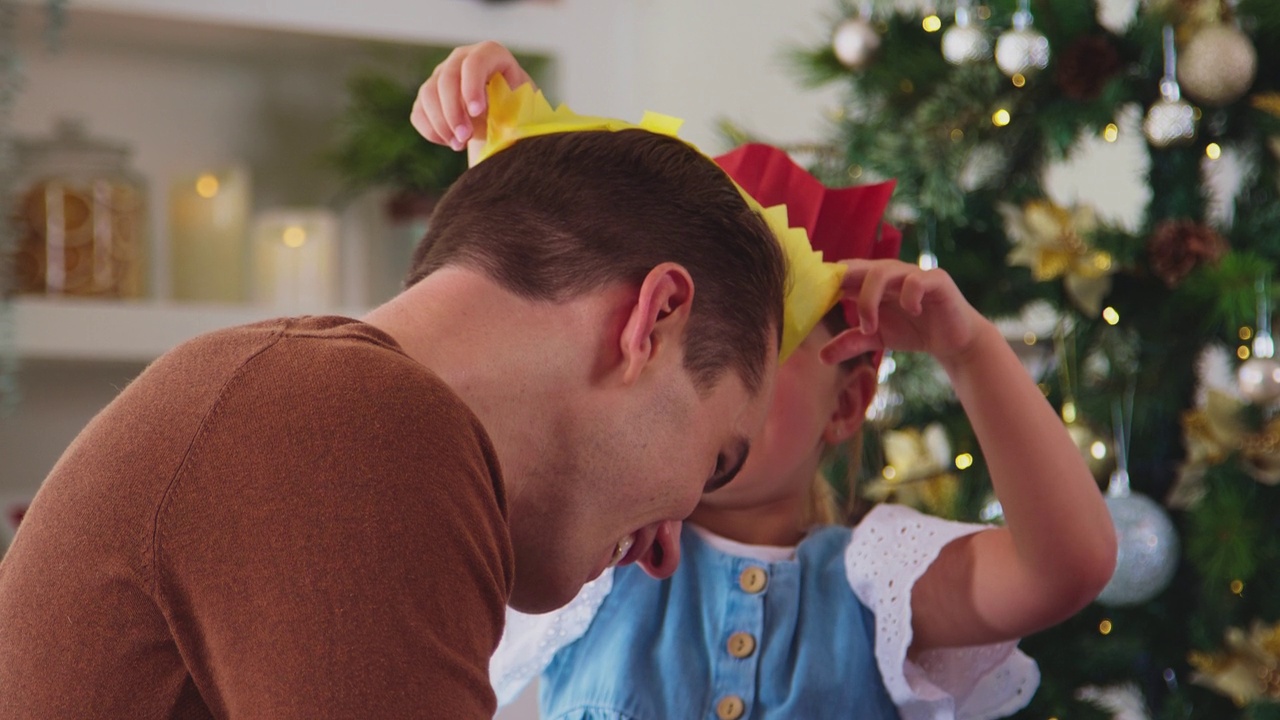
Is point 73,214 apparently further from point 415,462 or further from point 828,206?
point 415,462

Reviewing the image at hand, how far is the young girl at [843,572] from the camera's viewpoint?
105 cm

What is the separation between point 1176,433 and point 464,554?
36.5 inches

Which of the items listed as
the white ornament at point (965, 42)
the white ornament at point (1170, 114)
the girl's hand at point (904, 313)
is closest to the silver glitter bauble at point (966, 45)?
the white ornament at point (965, 42)

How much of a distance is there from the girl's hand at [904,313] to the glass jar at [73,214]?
137cm

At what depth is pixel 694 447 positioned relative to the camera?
0.80 meters

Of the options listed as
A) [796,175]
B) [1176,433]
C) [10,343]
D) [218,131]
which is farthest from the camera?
[218,131]

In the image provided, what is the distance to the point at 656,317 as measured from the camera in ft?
2.44

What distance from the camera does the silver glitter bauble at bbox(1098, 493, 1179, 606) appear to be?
1161mm

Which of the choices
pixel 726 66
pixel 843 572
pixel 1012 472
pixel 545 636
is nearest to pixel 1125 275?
pixel 1012 472

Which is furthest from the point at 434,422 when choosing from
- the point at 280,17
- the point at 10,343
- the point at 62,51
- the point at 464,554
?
the point at 62,51

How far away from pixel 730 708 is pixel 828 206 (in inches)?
17.1

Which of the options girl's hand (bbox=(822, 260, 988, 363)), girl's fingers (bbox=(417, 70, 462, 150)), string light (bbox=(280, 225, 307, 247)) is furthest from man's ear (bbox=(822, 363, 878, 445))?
string light (bbox=(280, 225, 307, 247))

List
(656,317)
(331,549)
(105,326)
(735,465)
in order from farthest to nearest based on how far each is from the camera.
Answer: (105,326)
(735,465)
(656,317)
(331,549)

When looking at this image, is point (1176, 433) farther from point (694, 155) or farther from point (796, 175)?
point (694, 155)
